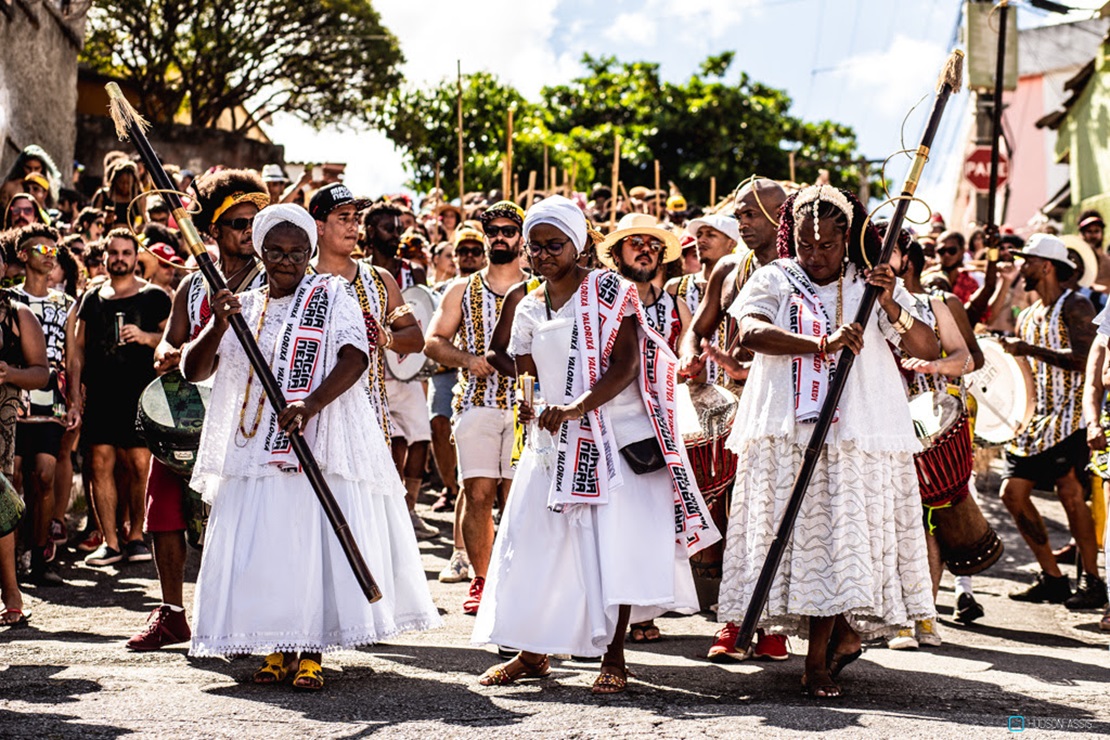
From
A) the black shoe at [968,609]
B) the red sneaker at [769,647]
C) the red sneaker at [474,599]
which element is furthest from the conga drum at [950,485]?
the red sneaker at [474,599]

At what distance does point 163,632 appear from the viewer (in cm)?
744

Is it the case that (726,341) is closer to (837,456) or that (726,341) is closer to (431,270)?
(837,456)

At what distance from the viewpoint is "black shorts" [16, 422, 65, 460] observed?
1014 cm

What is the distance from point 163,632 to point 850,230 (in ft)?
11.9

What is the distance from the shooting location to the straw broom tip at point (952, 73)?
694 cm

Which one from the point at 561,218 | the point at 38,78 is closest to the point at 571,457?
the point at 561,218

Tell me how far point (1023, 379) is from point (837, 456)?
14.8 ft

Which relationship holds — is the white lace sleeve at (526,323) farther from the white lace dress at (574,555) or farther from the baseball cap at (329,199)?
the baseball cap at (329,199)

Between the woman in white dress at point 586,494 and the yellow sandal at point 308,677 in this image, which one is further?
the woman in white dress at point 586,494

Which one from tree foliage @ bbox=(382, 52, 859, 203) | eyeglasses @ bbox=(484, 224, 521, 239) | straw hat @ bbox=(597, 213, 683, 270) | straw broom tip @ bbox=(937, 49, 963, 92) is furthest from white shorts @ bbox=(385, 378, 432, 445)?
tree foliage @ bbox=(382, 52, 859, 203)

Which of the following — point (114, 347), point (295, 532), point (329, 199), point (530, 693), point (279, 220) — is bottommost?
point (530, 693)

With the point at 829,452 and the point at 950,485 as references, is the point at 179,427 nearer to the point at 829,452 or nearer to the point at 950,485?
the point at 829,452

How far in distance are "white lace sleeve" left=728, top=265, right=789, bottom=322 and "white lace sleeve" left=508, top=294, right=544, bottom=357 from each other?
0.89m

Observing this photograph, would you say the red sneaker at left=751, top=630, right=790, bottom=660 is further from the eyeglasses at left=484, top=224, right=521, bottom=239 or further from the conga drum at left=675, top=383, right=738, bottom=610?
the eyeglasses at left=484, top=224, right=521, bottom=239
